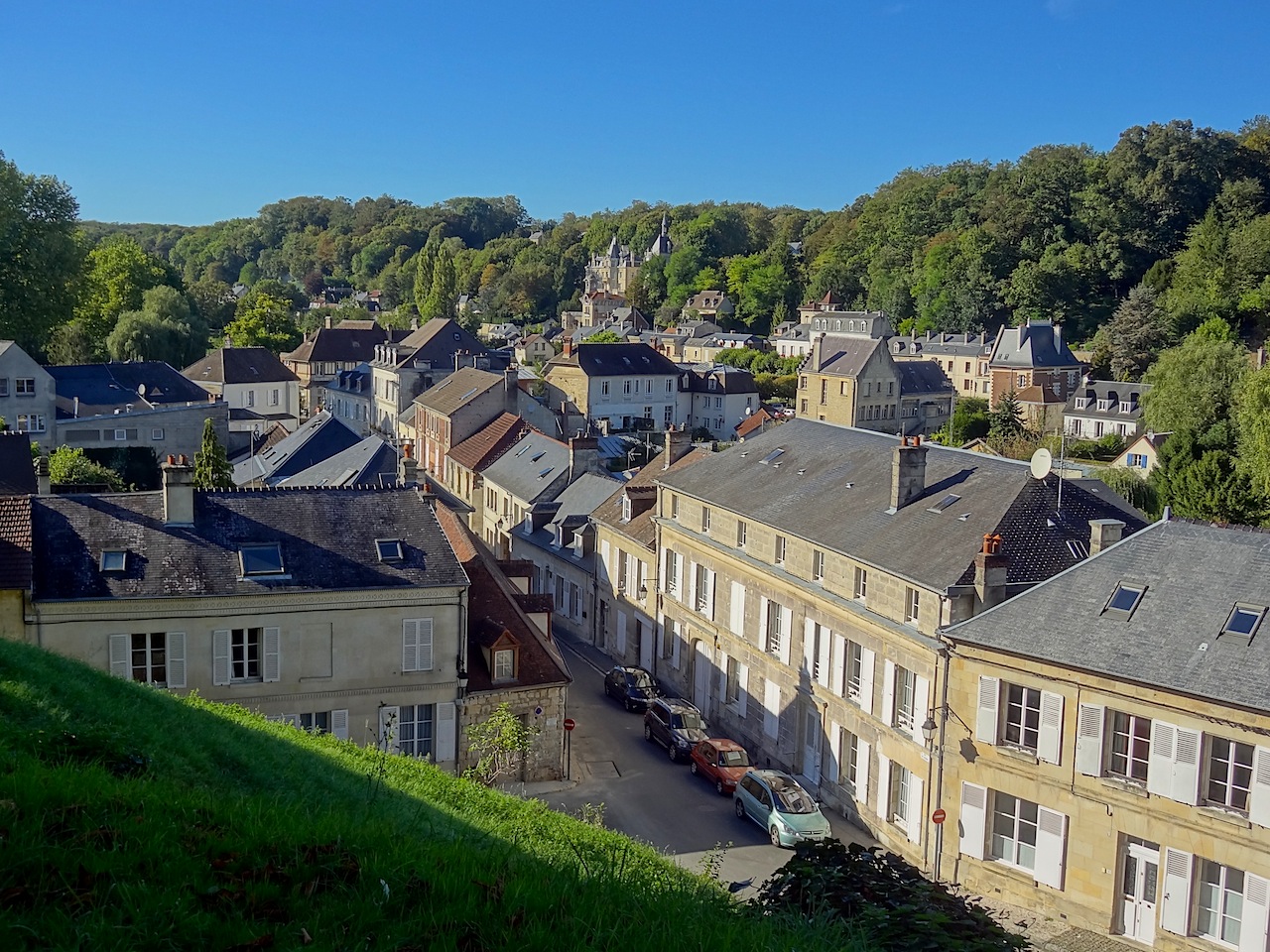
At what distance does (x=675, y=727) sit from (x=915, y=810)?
6.85 meters

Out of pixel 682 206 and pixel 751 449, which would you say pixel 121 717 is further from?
pixel 682 206

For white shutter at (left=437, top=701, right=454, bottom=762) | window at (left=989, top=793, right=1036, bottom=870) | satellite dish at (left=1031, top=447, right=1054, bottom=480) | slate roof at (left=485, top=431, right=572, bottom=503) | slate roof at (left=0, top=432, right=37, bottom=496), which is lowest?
window at (left=989, top=793, right=1036, bottom=870)

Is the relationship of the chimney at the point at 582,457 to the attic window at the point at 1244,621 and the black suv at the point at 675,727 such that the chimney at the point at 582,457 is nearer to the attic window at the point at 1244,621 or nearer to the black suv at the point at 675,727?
the black suv at the point at 675,727

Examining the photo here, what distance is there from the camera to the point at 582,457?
42.2m

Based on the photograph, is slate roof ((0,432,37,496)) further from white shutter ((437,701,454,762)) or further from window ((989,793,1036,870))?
window ((989,793,1036,870))

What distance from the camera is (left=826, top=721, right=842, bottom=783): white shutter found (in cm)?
2473

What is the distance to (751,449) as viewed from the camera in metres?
32.8

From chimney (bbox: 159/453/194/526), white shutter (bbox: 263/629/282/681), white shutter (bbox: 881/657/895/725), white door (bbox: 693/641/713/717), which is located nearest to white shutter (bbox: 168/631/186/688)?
white shutter (bbox: 263/629/282/681)

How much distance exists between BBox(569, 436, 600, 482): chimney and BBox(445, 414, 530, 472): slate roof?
303 inches

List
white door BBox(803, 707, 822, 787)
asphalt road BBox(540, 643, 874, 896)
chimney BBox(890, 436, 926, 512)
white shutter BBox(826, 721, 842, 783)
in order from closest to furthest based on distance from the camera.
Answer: asphalt road BBox(540, 643, 874, 896), white shutter BBox(826, 721, 842, 783), chimney BBox(890, 436, 926, 512), white door BBox(803, 707, 822, 787)

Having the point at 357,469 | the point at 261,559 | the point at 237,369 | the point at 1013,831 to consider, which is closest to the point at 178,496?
the point at 261,559

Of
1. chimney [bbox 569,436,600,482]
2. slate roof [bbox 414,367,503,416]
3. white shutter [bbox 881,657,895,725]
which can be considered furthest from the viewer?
slate roof [bbox 414,367,503,416]

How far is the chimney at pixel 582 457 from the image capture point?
41.9m

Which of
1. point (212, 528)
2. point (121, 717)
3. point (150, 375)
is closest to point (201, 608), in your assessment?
point (212, 528)
